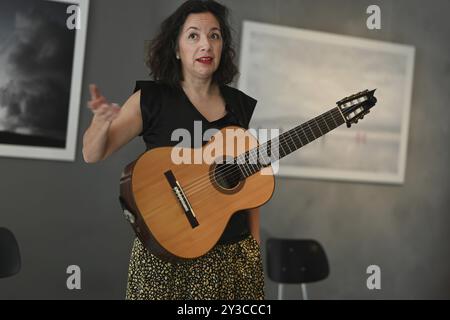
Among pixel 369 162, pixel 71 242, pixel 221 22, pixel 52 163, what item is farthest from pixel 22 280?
pixel 369 162

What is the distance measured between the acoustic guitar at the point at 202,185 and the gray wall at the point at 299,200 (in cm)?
149

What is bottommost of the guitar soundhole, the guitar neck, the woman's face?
the guitar soundhole

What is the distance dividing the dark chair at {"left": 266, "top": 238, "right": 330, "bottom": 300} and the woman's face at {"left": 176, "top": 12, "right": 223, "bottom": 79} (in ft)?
4.68

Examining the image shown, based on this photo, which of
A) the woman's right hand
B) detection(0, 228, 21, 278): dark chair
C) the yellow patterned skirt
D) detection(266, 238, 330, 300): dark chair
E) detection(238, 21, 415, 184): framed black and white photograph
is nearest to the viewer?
the woman's right hand

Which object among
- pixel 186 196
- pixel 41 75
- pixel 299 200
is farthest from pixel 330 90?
pixel 186 196

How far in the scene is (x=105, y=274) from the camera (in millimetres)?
3154

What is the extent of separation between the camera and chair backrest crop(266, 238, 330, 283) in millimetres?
2945

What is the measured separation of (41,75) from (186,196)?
163 centimetres

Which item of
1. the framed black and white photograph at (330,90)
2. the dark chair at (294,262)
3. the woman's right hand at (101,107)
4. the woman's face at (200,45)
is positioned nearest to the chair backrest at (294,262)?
the dark chair at (294,262)

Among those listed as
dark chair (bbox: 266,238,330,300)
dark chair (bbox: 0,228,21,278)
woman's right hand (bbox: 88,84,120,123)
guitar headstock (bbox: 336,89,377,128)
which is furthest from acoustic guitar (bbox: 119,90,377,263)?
dark chair (bbox: 266,238,330,300)

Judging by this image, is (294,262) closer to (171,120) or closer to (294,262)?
(294,262)

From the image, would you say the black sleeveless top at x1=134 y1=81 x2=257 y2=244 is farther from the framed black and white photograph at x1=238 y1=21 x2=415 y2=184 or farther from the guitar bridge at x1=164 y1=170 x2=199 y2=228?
the framed black and white photograph at x1=238 y1=21 x2=415 y2=184

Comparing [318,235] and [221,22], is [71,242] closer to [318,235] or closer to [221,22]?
[318,235]

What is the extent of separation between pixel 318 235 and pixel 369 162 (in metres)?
0.57
